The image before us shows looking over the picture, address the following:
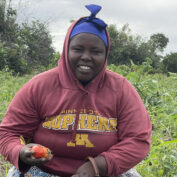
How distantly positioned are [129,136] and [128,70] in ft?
18.2

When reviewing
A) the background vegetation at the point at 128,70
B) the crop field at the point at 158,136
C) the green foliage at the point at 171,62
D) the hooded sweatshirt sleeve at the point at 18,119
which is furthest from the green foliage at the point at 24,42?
the green foliage at the point at 171,62

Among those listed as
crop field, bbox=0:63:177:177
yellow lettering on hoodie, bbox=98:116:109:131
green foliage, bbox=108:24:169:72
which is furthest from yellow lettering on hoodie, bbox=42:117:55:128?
green foliage, bbox=108:24:169:72

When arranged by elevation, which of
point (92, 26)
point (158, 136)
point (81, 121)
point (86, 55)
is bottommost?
point (158, 136)

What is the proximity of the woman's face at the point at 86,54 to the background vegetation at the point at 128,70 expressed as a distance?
0.57 m

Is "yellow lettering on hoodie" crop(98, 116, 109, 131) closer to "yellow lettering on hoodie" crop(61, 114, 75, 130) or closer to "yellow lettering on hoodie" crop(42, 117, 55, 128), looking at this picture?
"yellow lettering on hoodie" crop(61, 114, 75, 130)

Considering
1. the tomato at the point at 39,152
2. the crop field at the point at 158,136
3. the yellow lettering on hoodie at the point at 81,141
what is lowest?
the crop field at the point at 158,136

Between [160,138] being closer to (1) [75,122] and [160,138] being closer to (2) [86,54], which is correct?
(1) [75,122]

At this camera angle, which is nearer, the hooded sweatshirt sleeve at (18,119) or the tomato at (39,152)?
the tomato at (39,152)

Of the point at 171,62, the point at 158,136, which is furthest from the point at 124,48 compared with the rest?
the point at 158,136

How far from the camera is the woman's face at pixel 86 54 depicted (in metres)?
1.72

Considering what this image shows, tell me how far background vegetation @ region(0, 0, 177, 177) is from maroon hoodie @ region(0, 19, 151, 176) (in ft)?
0.76

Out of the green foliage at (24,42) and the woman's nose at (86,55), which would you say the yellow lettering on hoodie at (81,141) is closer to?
the woman's nose at (86,55)

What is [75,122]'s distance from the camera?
1.73 m

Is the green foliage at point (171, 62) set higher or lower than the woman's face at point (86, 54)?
lower
